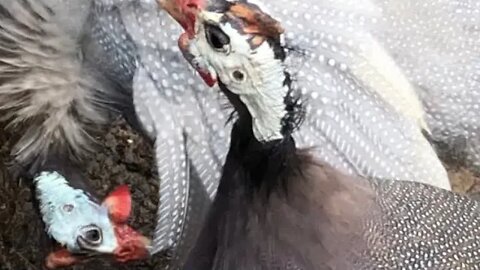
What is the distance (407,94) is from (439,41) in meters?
0.07

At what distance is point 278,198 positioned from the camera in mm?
1148

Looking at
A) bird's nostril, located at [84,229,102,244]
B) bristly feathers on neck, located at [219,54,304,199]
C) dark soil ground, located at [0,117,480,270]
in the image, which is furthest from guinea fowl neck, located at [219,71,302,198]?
dark soil ground, located at [0,117,480,270]

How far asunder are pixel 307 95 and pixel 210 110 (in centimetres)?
9

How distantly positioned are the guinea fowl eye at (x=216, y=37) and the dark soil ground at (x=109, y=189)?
1.36ft

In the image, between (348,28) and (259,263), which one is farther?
(348,28)

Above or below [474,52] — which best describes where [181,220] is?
below

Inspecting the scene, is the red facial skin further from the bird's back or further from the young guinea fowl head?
the bird's back

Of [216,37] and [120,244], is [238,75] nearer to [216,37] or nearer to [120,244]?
[216,37]

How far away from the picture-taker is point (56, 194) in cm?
129

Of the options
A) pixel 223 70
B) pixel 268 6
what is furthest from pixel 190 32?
pixel 268 6

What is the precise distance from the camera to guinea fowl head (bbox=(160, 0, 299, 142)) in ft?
3.59

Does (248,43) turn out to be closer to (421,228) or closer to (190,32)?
(190,32)

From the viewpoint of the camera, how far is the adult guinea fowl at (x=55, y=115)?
1.28m

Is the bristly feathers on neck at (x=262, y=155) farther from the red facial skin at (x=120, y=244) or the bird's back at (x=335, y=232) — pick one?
the red facial skin at (x=120, y=244)
